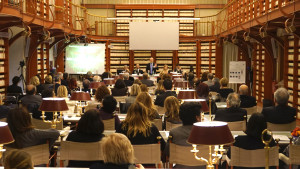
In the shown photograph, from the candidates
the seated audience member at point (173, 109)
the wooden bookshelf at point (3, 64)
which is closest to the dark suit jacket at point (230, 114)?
the seated audience member at point (173, 109)

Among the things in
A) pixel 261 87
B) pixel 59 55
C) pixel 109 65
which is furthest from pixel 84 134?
pixel 109 65

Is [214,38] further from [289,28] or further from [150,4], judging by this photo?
[289,28]

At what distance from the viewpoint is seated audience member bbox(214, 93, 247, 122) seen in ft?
20.6

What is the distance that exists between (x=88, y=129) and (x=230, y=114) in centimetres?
252

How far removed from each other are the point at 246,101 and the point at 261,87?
7.66m

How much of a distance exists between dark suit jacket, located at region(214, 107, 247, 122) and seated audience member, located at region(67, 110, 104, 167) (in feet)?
7.50

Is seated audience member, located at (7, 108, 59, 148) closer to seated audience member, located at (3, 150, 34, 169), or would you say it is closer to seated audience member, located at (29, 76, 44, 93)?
seated audience member, located at (3, 150, 34, 169)

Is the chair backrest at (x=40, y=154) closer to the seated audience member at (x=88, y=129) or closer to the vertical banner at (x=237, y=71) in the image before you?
the seated audience member at (x=88, y=129)

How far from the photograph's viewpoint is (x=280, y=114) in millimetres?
6285

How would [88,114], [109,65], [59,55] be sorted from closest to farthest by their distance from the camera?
[88,114] → [59,55] → [109,65]

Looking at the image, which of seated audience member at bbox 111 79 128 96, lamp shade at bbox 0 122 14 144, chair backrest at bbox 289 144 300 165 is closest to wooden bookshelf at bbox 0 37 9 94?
seated audience member at bbox 111 79 128 96

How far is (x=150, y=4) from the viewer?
2228cm

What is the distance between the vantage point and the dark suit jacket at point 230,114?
6.29 m

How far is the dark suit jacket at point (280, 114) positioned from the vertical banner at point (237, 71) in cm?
960
